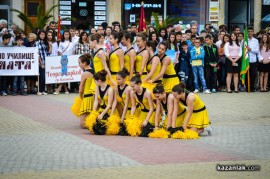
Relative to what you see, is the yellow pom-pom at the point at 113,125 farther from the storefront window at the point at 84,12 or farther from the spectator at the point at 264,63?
the storefront window at the point at 84,12

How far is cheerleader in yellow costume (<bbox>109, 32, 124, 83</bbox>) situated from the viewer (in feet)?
55.4

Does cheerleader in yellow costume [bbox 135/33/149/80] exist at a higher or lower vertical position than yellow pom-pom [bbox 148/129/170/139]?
higher

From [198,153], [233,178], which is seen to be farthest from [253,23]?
[233,178]

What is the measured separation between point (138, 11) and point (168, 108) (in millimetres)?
19256

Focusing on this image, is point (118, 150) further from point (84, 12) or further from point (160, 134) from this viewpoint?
point (84, 12)

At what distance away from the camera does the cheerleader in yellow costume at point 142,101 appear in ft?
50.1

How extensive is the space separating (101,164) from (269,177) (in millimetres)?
2545

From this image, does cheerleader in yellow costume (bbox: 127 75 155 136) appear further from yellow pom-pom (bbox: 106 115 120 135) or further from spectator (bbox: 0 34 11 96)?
spectator (bbox: 0 34 11 96)

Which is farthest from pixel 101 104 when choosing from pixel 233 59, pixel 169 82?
pixel 233 59

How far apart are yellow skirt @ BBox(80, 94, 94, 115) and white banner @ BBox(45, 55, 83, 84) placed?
7.99 m

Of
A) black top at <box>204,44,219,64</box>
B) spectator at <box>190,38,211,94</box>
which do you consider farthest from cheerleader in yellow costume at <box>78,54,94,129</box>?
black top at <box>204,44,219,64</box>

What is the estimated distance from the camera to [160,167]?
11.3m

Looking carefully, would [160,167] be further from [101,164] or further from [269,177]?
[269,177]

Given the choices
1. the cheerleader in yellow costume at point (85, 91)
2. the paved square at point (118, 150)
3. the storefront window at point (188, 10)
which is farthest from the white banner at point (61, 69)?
the storefront window at point (188, 10)
